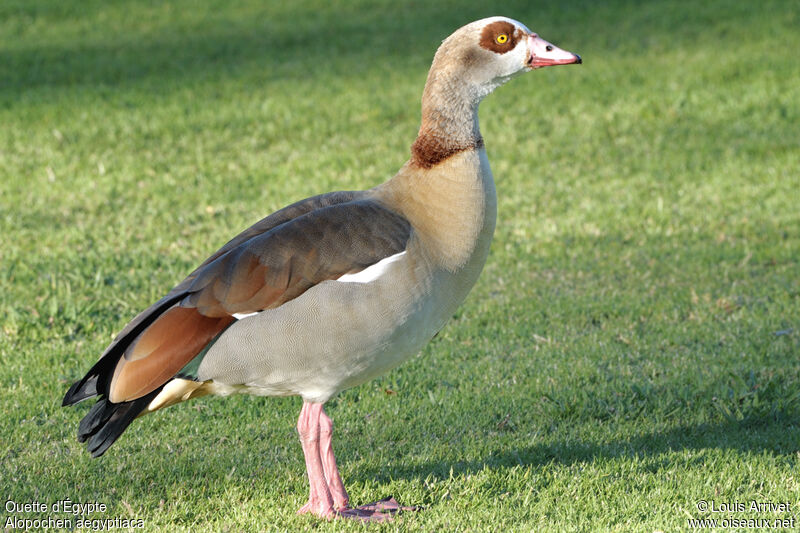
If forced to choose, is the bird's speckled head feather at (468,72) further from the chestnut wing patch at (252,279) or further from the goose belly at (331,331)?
the goose belly at (331,331)

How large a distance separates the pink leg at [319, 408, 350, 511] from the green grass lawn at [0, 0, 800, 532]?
20 cm

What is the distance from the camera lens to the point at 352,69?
45.3 feet

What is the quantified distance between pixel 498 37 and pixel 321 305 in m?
1.55

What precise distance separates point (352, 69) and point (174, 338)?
9.87m

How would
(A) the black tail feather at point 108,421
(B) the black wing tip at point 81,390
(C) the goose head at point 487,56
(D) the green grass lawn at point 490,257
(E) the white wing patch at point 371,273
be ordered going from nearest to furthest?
(A) the black tail feather at point 108,421 → (E) the white wing patch at point 371,273 → (B) the black wing tip at point 81,390 → (C) the goose head at point 487,56 → (D) the green grass lawn at point 490,257

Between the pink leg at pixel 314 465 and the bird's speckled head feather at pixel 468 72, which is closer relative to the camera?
the pink leg at pixel 314 465

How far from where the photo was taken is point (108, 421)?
4.41 meters

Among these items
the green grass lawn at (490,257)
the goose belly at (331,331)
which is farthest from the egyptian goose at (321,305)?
the green grass lawn at (490,257)

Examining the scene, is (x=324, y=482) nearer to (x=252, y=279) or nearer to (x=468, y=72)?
(x=252, y=279)

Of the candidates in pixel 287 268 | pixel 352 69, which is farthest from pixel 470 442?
pixel 352 69

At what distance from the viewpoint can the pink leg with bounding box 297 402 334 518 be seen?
4590 mm

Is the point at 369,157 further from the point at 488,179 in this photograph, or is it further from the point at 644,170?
the point at 488,179

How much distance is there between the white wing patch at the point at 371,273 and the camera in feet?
14.6

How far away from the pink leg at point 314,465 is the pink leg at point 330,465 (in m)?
0.03
